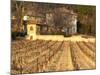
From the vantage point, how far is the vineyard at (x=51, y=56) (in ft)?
7.16

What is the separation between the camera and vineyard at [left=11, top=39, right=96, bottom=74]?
2182 mm

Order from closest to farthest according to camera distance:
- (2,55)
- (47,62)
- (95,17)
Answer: (2,55) < (47,62) < (95,17)

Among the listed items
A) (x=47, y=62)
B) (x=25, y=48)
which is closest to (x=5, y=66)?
(x=25, y=48)

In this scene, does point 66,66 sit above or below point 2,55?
below

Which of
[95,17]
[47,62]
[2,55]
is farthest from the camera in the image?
[95,17]

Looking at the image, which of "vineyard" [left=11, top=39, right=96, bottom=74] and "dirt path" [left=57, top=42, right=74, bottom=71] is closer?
"vineyard" [left=11, top=39, right=96, bottom=74]

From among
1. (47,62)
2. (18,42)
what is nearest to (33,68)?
(47,62)

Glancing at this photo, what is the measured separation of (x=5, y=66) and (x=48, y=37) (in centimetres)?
57

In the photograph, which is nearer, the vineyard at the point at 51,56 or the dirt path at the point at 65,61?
the vineyard at the point at 51,56

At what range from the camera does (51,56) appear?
91.1 inches

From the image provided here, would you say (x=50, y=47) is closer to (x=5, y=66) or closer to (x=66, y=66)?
(x=66, y=66)
